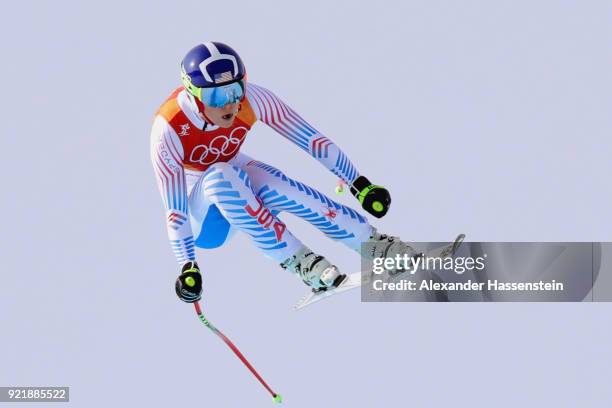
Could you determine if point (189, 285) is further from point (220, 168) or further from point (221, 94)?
point (221, 94)

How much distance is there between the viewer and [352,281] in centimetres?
1372

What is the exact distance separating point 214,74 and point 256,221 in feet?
3.41

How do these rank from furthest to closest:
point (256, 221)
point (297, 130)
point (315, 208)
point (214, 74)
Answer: point (297, 130), point (315, 208), point (256, 221), point (214, 74)

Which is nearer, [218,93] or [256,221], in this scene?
[218,93]

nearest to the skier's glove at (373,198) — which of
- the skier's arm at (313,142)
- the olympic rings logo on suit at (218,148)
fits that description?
the skier's arm at (313,142)

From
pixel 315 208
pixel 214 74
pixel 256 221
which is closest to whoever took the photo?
pixel 214 74

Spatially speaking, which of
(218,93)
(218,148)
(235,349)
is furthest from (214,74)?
(235,349)

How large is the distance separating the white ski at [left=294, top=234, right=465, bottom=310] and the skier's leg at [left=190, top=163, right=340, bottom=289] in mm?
64

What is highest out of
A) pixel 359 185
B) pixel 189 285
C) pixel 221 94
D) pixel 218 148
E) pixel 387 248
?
pixel 221 94

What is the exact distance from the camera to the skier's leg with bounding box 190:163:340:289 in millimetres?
13625

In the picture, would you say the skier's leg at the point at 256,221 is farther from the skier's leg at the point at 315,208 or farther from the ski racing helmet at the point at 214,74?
the ski racing helmet at the point at 214,74

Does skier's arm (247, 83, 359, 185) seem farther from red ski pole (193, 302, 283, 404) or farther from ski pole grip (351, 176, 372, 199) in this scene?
red ski pole (193, 302, 283, 404)

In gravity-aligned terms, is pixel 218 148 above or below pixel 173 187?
above

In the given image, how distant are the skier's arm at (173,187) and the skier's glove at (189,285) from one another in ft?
0.33
